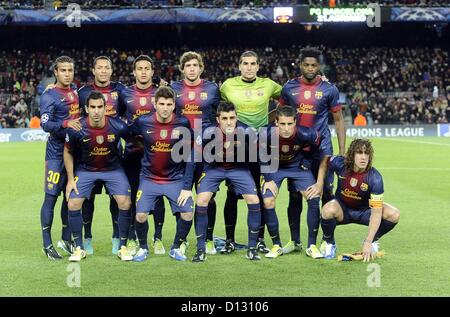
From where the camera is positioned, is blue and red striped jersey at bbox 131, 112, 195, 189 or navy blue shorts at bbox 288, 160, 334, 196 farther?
navy blue shorts at bbox 288, 160, 334, 196

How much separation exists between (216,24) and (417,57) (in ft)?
35.1

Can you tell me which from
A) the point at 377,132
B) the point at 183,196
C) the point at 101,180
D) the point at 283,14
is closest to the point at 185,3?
the point at 283,14

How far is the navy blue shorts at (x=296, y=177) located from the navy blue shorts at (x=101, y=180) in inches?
64.6

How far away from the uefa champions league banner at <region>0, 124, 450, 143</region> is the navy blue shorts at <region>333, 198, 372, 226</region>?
2449 centimetres

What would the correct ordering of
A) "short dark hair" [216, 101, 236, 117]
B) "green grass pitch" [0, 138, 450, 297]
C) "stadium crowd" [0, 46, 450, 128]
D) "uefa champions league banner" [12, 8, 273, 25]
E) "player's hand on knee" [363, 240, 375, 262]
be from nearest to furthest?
"green grass pitch" [0, 138, 450, 297]
"player's hand on knee" [363, 240, 375, 262]
"short dark hair" [216, 101, 236, 117]
"stadium crowd" [0, 46, 450, 128]
"uefa champions league banner" [12, 8, 273, 25]

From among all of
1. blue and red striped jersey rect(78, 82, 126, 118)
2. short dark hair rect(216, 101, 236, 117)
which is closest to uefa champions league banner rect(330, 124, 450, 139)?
blue and red striped jersey rect(78, 82, 126, 118)

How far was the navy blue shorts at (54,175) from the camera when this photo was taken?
333 inches

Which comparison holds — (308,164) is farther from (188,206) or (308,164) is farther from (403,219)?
(403,219)

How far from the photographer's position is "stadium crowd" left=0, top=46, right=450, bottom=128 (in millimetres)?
34188

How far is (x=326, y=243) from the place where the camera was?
8281 mm

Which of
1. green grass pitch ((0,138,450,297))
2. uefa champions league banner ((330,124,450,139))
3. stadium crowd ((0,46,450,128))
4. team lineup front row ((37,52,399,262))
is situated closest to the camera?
green grass pitch ((0,138,450,297))

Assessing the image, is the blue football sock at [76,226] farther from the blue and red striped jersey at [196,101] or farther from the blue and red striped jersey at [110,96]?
the blue and red striped jersey at [196,101]

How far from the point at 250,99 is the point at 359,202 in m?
1.68

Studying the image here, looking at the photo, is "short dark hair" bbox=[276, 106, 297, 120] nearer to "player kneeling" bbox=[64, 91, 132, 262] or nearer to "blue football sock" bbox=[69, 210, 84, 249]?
"player kneeling" bbox=[64, 91, 132, 262]
